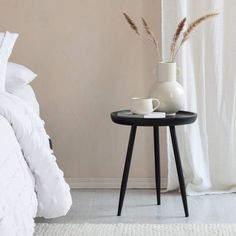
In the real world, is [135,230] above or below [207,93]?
Answer: below

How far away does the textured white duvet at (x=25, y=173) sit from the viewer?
6.28ft

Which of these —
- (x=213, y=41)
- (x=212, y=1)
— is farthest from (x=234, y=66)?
(x=212, y=1)

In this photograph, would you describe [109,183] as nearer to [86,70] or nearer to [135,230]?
[86,70]

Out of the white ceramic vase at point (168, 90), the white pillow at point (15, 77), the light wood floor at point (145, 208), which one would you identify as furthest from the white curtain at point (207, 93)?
the white pillow at point (15, 77)

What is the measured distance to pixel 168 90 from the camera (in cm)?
291

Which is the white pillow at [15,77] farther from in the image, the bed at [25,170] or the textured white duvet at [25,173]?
the textured white duvet at [25,173]

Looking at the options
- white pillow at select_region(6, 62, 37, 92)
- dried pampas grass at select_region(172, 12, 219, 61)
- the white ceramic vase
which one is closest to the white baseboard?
the white ceramic vase

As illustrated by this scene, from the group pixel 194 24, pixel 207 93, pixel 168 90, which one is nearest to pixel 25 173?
pixel 168 90

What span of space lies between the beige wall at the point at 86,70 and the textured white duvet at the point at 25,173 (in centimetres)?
93

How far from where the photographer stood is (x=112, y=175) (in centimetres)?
345

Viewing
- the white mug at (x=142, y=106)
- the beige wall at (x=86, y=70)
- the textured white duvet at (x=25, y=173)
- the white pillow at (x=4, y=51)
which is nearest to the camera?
the textured white duvet at (x=25, y=173)

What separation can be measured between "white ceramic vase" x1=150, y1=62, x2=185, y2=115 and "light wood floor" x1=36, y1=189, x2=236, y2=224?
52 cm

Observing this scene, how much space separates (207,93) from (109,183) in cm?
79

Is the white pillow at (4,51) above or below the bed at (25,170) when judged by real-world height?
above
